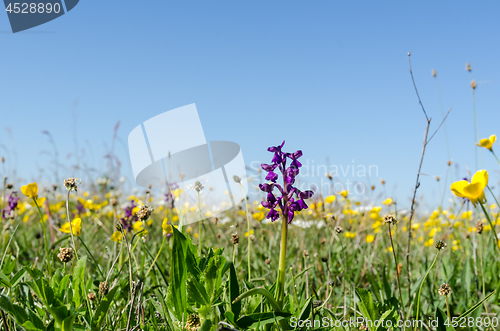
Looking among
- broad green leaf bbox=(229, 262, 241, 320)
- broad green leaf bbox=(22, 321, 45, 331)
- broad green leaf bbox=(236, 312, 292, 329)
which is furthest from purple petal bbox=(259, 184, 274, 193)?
broad green leaf bbox=(22, 321, 45, 331)

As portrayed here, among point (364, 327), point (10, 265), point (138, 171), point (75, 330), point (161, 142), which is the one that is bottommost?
point (364, 327)

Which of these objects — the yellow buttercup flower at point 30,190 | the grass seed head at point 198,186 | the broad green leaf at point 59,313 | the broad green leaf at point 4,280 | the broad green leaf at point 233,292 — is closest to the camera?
the broad green leaf at point 59,313

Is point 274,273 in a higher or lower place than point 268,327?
lower

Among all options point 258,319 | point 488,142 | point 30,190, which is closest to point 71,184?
point 30,190

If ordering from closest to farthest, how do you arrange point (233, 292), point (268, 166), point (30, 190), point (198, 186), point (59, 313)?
point (59, 313) < point (233, 292) < point (268, 166) < point (30, 190) < point (198, 186)

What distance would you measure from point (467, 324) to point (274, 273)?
3.51 ft

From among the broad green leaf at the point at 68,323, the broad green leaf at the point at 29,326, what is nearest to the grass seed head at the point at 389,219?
the broad green leaf at the point at 68,323

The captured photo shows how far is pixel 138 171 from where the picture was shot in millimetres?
3193

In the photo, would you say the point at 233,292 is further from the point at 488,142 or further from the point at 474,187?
the point at 488,142

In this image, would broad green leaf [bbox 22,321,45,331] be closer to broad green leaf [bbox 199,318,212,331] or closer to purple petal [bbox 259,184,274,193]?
broad green leaf [bbox 199,318,212,331]

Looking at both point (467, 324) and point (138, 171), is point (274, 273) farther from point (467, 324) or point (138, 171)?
point (138, 171)

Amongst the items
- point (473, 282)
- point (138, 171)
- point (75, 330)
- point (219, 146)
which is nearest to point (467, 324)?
point (473, 282)

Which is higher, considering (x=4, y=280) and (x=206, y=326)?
(x=4, y=280)

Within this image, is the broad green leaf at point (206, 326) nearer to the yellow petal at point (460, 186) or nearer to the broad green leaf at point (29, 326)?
the broad green leaf at point (29, 326)
